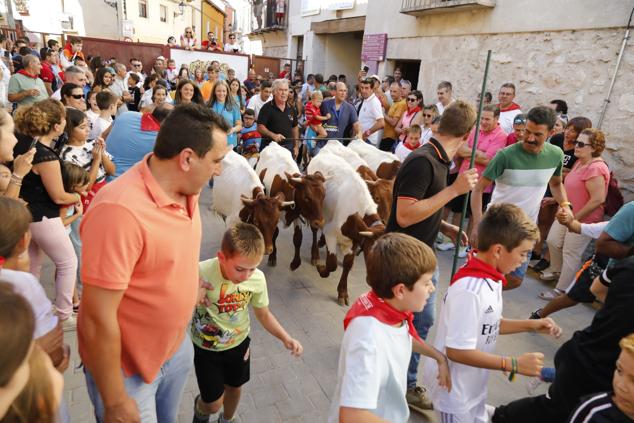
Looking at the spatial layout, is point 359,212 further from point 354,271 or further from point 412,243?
point 412,243

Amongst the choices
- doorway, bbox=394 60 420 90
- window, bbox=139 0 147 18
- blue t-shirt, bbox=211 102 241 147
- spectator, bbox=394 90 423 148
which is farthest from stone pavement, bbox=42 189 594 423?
window, bbox=139 0 147 18

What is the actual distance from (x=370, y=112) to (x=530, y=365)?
681cm

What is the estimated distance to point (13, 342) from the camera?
95 cm

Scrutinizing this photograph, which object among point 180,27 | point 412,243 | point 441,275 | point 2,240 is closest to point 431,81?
point 441,275

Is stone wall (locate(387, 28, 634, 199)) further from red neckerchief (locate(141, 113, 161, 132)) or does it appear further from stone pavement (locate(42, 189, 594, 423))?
red neckerchief (locate(141, 113, 161, 132))

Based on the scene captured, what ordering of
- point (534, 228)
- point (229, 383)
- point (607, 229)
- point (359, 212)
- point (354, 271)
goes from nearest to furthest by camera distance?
point (534, 228), point (229, 383), point (607, 229), point (359, 212), point (354, 271)

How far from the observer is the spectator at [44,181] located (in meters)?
3.02

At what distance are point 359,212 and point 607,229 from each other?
7.91 feet

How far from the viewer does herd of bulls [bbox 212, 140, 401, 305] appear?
15.0 ft

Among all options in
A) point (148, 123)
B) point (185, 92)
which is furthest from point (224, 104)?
point (148, 123)

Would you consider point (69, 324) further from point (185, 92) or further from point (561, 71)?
point (561, 71)

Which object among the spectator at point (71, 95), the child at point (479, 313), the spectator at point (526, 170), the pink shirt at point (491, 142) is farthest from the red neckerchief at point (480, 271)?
the spectator at point (71, 95)

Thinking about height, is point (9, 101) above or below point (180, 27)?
below

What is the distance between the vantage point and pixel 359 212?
188 inches
